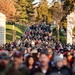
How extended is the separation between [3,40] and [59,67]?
3062cm

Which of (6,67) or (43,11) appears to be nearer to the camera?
(6,67)

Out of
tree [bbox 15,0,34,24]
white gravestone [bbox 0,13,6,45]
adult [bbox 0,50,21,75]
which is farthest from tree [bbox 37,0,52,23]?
adult [bbox 0,50,21,75]

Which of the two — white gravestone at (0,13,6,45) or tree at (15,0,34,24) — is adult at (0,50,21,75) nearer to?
white gravestone at (0,13,6,45)

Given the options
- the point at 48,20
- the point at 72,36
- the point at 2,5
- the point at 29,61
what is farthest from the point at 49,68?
the point at 48,20

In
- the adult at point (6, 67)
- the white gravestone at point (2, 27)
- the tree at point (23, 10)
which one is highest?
the tree at point (23, 10)

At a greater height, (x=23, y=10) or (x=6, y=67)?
(x=23, y=10)

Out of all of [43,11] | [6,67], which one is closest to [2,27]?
[6,67]

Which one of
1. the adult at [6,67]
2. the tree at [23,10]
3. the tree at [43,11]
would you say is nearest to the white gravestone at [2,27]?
the adult at [6,67]

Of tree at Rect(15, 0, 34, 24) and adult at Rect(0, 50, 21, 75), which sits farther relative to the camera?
tree at Rect(15, 0, 34, 24)

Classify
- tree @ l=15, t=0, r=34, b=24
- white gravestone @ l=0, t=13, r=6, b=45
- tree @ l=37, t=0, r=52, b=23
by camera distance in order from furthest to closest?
tree @ l=37, t=0, r=52, b=23 → tree @ l=15, t=0, r=34, b=24 → white gravestone @ l=0, t=13, r=6, b=45

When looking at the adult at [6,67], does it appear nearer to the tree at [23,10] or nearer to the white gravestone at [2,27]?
the white gravestone at [2,27]

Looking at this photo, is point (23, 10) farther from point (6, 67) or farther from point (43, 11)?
point (6, 67)

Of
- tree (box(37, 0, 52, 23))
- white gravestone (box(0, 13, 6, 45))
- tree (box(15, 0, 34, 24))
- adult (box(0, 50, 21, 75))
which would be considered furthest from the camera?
tree (box(37, 0, 52, 23))

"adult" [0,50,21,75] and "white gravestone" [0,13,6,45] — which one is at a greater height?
"white gravestone" [0,13,6,45]
